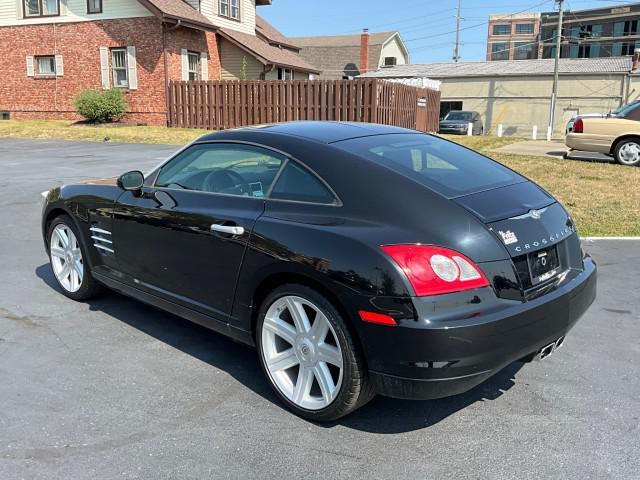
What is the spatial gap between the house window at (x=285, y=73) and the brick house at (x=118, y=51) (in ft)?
3.99

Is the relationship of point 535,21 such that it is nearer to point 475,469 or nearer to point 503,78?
point 503,78

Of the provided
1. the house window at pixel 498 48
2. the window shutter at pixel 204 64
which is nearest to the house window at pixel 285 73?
the window shutter at pixel 204 64

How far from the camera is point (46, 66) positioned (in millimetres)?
26516

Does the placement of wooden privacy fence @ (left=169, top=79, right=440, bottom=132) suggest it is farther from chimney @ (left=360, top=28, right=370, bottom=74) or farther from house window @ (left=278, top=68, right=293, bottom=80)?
chimney @ (left=360, top=28, right=370, bottom=74)

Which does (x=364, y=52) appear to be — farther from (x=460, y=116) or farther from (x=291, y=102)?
(x=291, y=102)

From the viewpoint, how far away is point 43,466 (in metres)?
2.76

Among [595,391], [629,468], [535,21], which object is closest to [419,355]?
[629,468]

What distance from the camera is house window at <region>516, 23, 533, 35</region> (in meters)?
100

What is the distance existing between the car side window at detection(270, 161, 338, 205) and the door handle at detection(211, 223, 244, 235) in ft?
0.89

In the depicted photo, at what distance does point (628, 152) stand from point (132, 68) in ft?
62.7

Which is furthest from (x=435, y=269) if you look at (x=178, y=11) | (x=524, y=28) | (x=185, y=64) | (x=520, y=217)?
(x=524, y=28)

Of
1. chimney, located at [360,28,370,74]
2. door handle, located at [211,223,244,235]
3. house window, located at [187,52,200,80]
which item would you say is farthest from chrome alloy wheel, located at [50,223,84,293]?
chimney, located at [360,28,370,74]

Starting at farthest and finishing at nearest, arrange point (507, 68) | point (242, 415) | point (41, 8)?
point (507, 68) < point (41, 8) < point (242, 415)

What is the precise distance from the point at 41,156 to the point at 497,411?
15.0 metres
